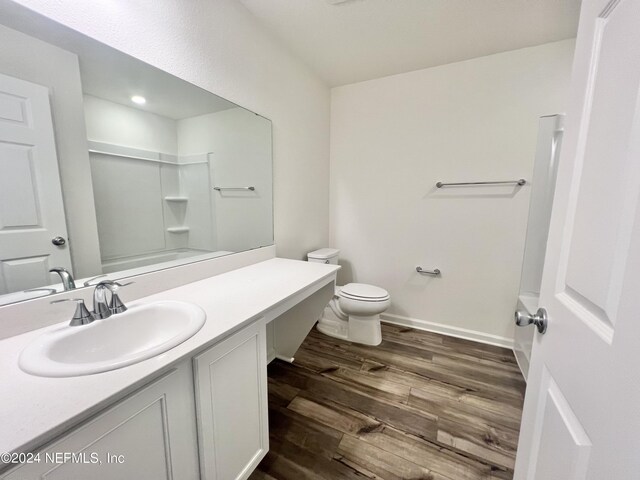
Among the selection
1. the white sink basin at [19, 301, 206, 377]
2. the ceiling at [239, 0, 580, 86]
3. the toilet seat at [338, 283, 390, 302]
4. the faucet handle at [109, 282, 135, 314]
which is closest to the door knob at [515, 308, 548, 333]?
the white sink basin at [19, 301, 206, 377]

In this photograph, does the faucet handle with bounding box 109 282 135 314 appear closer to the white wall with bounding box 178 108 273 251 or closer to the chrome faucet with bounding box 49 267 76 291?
the chrome faucet with bounding box 49 267 76 291

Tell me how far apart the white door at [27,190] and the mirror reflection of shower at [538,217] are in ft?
8.27

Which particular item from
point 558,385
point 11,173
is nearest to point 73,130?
point 11,173

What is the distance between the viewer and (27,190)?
0.83 m

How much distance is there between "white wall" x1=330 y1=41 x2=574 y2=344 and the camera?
194cm

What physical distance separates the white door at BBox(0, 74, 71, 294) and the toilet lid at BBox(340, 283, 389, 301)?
1726 mm

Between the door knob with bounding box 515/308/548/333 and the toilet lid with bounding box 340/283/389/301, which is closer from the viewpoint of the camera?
the door knob with bounding box 515/308/548/333

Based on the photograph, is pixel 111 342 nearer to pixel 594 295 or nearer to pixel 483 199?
pixel 594 295

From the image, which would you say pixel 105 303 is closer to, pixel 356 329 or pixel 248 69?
pixel 248 69

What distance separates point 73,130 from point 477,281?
2.68 metres

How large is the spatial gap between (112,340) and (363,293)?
1.63 metres

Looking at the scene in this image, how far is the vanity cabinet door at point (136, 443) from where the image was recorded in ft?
1.65

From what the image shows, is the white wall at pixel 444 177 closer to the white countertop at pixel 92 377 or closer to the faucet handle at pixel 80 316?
the white countertop at pixel 92 377

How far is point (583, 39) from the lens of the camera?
581mm
